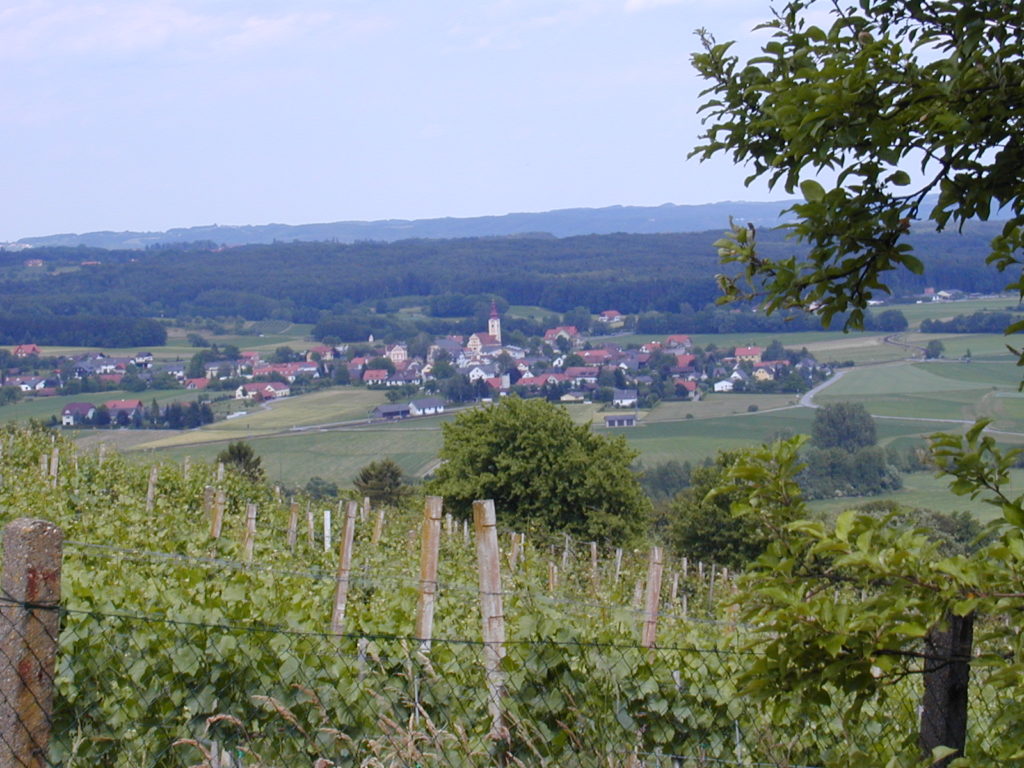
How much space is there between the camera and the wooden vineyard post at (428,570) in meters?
5.53

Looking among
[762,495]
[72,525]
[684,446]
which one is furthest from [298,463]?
[762,495]

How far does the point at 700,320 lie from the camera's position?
145125 millimetres

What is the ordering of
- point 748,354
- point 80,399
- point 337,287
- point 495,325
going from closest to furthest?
point 80,399, point 748,354, point 495,325, point 337,287

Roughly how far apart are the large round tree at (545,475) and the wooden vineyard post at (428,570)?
23009 millimetres

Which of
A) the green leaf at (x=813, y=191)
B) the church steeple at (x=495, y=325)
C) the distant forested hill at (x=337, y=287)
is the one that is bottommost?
the church steeple at (x=495, y=325)

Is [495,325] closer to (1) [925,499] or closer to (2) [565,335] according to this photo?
(2) [565,335]

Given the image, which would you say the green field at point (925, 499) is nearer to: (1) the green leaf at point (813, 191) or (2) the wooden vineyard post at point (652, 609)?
(2) the wooden vineyard post at point (652, 609)

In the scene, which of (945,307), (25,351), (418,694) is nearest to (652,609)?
(418,694)

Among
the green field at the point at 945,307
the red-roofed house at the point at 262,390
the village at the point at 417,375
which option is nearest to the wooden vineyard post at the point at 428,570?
the village at the point at 417,375

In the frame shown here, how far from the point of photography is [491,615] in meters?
4.85

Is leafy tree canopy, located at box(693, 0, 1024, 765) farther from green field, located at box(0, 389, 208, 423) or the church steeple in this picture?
the church steeple

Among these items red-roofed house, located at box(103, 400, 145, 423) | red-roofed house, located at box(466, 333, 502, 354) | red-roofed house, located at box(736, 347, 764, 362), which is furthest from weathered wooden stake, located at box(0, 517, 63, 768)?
red-roofed house, located at box(466, 333, 502, 354)

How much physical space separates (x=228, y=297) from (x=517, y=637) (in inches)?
7028

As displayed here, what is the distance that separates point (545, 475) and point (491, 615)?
25.0m
